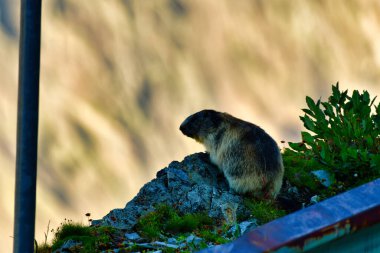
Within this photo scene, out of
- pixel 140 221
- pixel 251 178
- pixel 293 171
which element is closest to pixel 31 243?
pixel 140 221

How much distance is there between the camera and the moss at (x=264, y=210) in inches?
454

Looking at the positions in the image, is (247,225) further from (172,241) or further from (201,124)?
(201,124)

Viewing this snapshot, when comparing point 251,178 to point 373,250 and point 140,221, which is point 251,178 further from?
point 373,250

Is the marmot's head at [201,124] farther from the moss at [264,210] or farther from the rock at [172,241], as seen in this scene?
the rock at [172,241]

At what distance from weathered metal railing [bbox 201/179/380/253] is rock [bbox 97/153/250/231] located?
7.28 meters

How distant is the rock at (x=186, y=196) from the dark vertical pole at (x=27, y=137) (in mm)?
3999

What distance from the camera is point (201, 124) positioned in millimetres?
13672

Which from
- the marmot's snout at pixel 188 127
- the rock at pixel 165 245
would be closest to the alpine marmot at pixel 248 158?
the marmot's snout at pixel 188 127

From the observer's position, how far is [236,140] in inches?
502

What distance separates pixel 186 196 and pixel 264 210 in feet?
4.32

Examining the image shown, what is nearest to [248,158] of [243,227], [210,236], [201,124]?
[201,124]

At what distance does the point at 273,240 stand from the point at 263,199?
28.9 feet

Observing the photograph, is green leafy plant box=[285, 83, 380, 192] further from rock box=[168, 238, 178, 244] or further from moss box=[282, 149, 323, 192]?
rock box=[168, 238, 178, 244]

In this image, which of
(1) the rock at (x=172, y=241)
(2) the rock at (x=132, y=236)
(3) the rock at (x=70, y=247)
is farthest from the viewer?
(2) the rock at (x=132, y=236)
